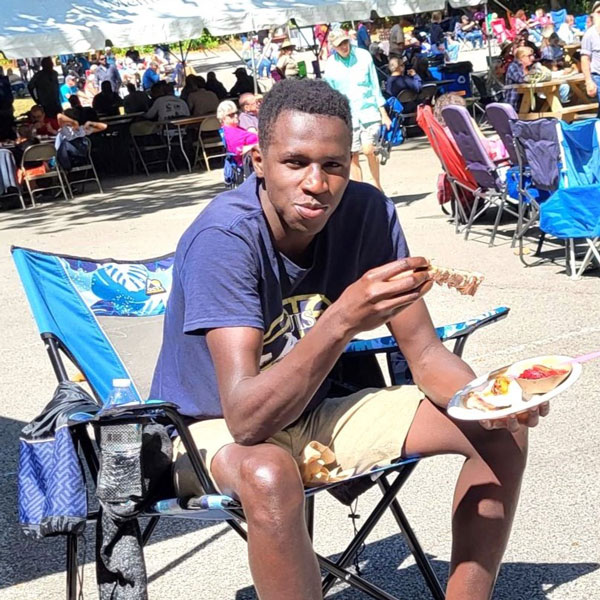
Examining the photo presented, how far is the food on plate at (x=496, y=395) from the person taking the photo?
2.39 m

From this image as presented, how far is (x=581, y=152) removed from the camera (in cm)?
729

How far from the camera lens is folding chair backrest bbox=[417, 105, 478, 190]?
848cm

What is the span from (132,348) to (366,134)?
24.1 feet

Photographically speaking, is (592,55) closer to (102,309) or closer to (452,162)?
(452,162)

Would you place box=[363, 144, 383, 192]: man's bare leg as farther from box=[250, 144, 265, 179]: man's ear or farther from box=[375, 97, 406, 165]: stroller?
box=[250, 144, 265, 179]: man's ear

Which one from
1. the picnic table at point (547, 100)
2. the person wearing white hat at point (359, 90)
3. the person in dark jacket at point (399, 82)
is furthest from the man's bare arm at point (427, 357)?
the person in dark jacket at point (399, 82)

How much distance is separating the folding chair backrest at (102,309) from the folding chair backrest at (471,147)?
186 inches

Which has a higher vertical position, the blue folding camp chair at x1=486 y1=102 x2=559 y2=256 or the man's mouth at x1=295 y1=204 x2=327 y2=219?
the man's mouth at x1=295 y1=204 x2=327 y2=219

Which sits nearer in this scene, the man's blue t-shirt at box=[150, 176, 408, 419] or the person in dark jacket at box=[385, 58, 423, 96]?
the man's blue t-shirt at box=[150, 176, 408, 419]

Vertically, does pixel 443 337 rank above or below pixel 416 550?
above

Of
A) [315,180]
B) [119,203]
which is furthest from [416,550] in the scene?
[119,203]

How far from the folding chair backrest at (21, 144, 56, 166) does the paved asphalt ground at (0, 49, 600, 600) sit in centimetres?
527

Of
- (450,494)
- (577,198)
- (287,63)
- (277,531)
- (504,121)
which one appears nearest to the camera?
(277,531)

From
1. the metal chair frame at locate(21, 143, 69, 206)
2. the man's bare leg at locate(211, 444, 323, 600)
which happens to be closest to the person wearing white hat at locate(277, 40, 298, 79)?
the metal chair frame at locate(21, 143, 69, 206)
